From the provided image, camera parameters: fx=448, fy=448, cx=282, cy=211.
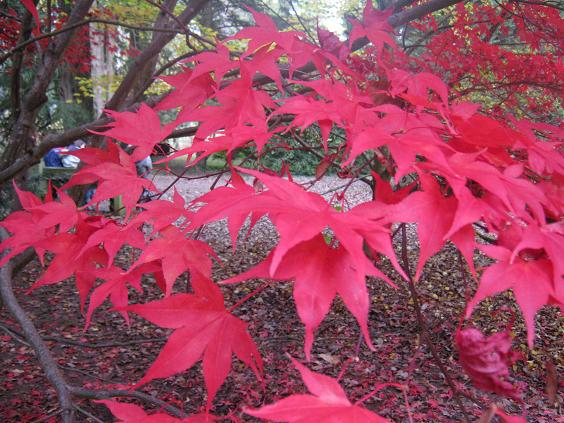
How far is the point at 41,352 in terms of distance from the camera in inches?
41.1

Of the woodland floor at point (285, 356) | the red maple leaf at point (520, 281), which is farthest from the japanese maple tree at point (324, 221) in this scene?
the woodland floor at point (285, 356)

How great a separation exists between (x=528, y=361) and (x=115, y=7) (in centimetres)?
596

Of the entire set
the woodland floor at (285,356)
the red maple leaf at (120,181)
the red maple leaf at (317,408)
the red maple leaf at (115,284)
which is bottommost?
the woodland floor at (285,356)

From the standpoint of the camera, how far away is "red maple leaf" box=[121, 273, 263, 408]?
595mm

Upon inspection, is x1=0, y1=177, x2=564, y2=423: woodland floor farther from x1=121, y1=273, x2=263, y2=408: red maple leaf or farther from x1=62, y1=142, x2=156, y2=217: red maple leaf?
x1=121, y1=273, x2=263, y2=408: red maple leaf

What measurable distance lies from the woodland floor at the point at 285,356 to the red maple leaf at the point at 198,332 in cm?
119

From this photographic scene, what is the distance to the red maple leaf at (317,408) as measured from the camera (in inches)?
16.1

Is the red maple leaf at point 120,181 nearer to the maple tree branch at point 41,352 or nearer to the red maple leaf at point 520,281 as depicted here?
the maple tree branch at point 41,352

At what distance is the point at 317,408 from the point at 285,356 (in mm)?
2463

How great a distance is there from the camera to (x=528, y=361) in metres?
2.91

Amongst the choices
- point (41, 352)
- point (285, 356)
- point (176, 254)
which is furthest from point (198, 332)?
point (285, 356)

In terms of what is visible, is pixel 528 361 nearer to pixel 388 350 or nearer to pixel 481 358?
pixel 388 350

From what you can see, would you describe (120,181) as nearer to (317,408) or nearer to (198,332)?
(198,332)

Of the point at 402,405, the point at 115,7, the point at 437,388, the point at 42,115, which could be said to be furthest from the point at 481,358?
the point at 42,115
